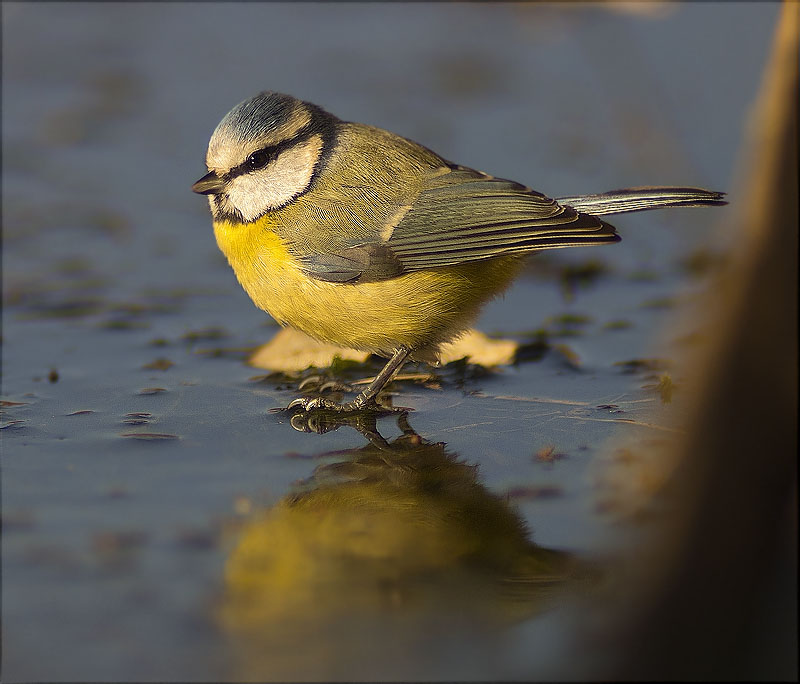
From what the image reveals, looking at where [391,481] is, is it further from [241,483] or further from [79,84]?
[79,84]

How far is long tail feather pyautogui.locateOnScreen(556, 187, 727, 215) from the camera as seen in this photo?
345 centimetres

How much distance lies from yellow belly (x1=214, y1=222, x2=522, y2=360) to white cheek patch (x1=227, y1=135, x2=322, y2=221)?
0.30ft

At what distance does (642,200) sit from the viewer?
11.8 feet

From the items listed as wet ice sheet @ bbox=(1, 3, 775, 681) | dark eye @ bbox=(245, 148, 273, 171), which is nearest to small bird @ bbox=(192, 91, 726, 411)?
dark eye @ bbox=(245, 148, 273, 171)

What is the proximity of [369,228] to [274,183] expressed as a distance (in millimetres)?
410

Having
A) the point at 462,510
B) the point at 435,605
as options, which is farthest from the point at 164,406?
the point at 435,605

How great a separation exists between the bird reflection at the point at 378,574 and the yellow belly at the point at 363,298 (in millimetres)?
750

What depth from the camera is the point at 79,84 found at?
7320mm

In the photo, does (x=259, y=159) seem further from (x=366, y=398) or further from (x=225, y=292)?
(x=225, y=292)

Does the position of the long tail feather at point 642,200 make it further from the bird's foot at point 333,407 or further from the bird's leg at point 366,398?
the bird's foot at point 333,407

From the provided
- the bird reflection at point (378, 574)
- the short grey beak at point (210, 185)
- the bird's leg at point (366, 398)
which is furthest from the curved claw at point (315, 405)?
the short grey beak at point (210, 185)

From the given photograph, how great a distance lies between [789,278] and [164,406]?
2182 mm

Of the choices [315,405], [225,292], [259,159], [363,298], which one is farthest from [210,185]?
[225,292]

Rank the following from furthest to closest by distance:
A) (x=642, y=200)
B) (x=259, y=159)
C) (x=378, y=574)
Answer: (x=259, y=159) < (x=642, y=200) < (x=378, y=574)
